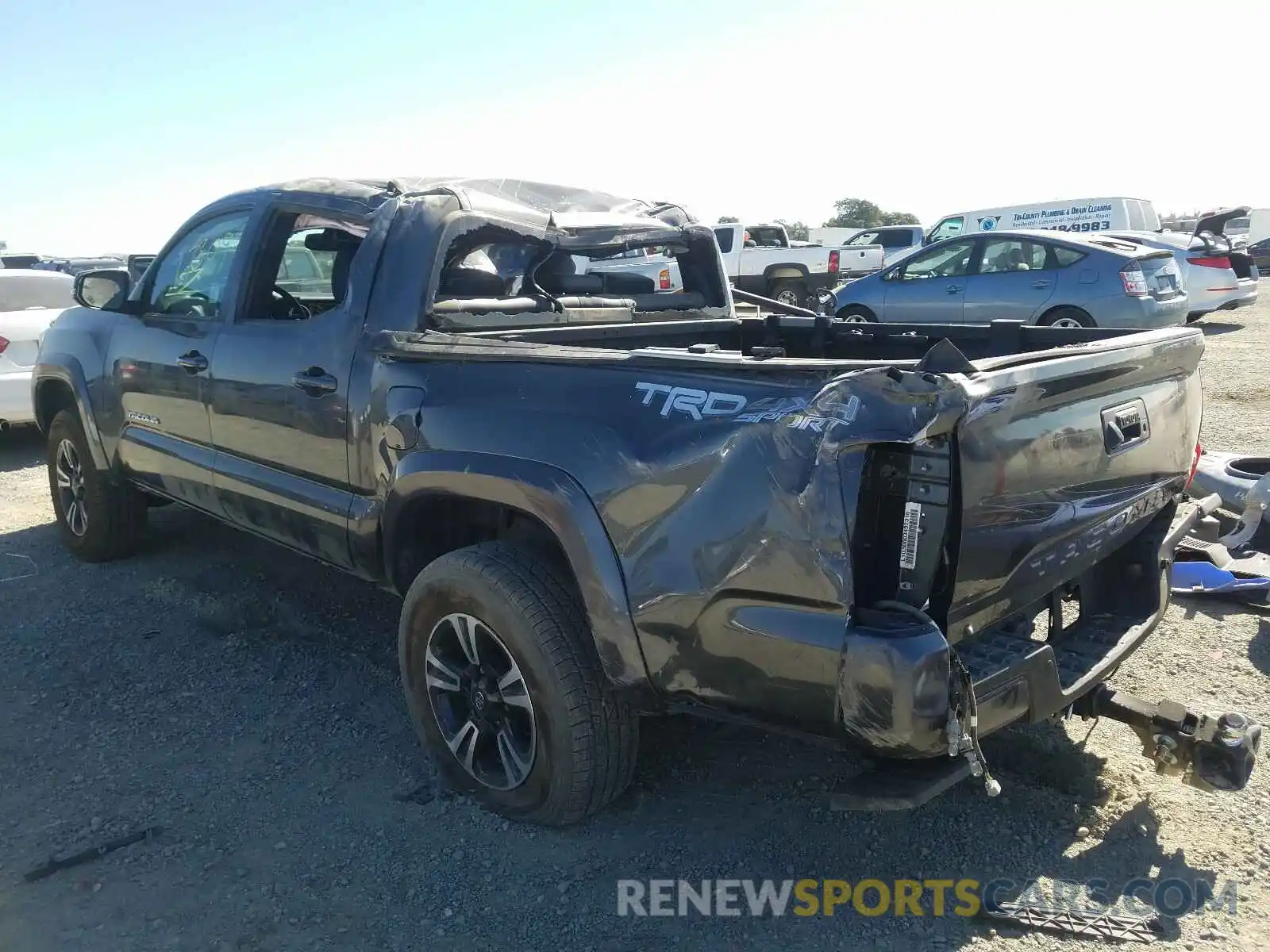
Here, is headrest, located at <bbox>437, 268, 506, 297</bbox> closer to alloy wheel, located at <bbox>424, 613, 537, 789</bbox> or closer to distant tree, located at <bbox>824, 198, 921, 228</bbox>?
alloy wheel, located at <bbox>424, 613, 537, 789</bbox>

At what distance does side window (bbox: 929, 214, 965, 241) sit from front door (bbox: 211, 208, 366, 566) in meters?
19.5

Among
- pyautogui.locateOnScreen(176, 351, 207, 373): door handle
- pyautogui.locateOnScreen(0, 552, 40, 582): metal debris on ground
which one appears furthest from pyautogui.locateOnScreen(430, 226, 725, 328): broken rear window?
pyautogui.locateOnScreen(0, 552, 40, 582): metal debris on ground

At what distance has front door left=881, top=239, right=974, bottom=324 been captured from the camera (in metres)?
12.1

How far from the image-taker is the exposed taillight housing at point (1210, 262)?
14.1m

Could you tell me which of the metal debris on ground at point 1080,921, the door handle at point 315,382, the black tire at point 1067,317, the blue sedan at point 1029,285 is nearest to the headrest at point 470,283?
the door handle at point 315,382

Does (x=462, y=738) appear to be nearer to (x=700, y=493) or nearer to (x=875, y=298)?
(x=700, y=493)

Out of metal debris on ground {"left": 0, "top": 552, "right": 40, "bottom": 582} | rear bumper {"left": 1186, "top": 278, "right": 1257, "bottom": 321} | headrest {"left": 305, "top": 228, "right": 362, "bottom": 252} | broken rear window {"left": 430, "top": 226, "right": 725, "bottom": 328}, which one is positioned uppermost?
headrest {"left": 305, "top": 228, "right": 362, "bottom": 252}

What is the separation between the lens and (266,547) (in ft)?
19.1

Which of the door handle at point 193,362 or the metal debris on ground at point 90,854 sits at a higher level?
the door handle at point 193,362

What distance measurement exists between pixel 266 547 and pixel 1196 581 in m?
4.92

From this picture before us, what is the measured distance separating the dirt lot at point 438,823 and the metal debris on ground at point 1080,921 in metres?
0.04

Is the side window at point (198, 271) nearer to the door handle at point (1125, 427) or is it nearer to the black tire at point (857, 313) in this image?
the door handle at point (1125, 427)

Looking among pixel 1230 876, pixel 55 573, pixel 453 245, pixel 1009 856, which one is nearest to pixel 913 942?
pixel 1009 856

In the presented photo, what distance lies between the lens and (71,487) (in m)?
5.59
